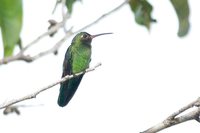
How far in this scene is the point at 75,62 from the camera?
4.53 meters

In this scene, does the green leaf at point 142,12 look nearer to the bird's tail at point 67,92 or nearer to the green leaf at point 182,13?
the green leaf at point 182,13

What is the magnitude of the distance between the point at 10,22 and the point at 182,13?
1024mm

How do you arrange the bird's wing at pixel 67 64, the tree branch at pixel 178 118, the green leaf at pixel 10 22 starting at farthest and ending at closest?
the bird's wing at pixel 67 64, the tree branch at pixel 178 118, the green leaf at pixel 10 22

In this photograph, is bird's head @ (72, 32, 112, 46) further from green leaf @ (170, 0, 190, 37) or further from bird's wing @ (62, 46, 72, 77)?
green leaf @ (170, 0, 190, 37)

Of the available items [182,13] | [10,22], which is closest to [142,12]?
[182,13]

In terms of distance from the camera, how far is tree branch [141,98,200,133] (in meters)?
2.26

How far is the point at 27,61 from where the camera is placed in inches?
44.4

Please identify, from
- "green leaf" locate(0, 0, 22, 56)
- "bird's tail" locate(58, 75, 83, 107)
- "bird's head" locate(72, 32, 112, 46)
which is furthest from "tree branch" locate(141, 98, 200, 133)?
"bird's tail" locate(58, 75, 83, 107)

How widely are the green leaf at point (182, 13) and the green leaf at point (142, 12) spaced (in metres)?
0.31

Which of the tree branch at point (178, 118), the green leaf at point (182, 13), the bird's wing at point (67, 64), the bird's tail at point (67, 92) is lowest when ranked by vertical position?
the bird's tail at point (67, 92)

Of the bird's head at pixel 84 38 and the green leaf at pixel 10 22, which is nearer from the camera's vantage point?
the green leaf at pixel 10 22

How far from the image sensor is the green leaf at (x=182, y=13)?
2072mm

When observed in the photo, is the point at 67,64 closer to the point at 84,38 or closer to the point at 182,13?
the point at 84,38

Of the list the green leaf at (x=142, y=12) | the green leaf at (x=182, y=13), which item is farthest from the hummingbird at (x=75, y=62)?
the green leaf at (x=182, y=13)
